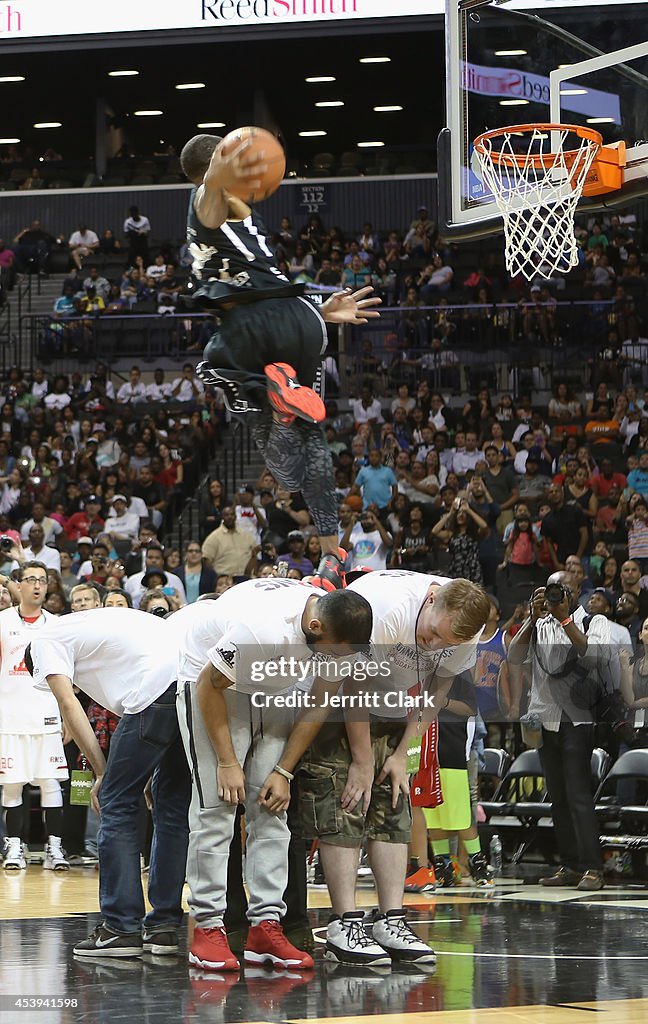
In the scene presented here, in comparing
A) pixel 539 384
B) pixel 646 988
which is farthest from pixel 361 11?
pixel 646 988

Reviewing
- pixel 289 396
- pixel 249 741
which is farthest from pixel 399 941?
pixel 289 396

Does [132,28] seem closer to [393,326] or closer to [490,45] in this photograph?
[393,326]

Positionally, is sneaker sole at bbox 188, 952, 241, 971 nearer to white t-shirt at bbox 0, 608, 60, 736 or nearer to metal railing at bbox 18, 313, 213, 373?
white t-shirt at bbox 0, 608, 60, 736

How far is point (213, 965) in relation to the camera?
604 centimetres

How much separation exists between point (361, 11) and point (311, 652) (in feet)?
56.6

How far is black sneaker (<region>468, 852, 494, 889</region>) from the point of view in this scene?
31.9 ft

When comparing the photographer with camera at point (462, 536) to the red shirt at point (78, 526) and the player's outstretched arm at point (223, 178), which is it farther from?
the player's outstretched arm at point (223, 178)

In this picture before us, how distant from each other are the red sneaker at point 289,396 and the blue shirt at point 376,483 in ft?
34.5

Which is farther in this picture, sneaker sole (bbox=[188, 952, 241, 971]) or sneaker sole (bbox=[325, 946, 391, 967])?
sneaker sole (bbox=[325, 946, 391, 967])

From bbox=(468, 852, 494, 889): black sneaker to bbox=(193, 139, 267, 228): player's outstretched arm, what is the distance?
18.3ft

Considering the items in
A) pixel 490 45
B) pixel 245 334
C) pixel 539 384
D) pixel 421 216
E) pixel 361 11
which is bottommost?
pixel 245 334

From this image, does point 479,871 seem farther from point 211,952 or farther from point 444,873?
point 211,952

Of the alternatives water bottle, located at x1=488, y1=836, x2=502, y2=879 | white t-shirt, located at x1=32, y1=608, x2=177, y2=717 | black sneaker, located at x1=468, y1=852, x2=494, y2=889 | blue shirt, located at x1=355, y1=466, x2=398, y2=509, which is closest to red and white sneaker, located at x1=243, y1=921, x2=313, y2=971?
white t-shirt, located at x1=32, y1=608, x2=177, y2=717

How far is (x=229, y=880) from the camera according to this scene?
7.01 meters
